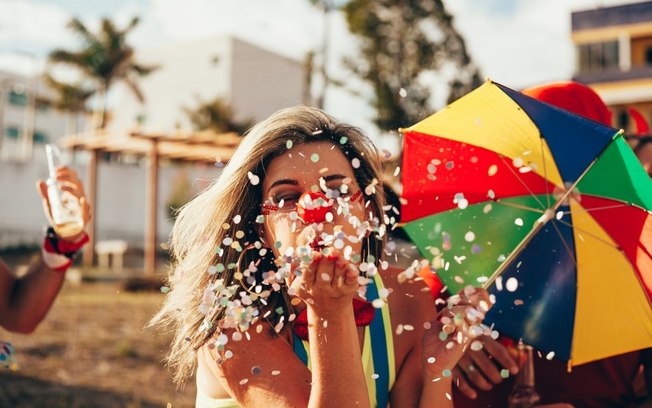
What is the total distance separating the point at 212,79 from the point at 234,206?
115ft

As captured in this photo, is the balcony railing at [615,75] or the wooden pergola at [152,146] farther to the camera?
the balcony railing at [615,75]

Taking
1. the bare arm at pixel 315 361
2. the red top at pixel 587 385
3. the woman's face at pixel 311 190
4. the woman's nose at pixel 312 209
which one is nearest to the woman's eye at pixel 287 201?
the woman's face at pixel 311 190

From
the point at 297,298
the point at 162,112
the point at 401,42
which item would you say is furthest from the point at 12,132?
the point at 297,298

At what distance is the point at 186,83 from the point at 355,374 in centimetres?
3670

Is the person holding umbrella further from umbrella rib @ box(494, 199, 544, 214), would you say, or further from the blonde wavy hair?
the blonde wavy hair

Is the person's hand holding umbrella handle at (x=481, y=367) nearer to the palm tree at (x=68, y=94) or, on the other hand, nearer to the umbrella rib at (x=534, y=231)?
the umbrella rib at (x=534, y=231)

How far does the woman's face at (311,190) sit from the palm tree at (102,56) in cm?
2789

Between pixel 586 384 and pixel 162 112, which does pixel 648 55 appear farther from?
pixel 586 384

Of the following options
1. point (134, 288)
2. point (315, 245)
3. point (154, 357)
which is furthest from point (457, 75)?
point (315, 245)

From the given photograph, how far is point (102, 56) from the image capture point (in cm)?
2872

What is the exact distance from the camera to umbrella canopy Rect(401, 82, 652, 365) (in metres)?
2.13

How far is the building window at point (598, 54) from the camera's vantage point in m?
26.8

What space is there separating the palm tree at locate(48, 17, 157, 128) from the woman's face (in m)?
27.9

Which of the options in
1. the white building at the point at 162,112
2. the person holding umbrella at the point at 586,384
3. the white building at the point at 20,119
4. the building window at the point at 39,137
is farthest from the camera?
the building window at the point at 39,137
